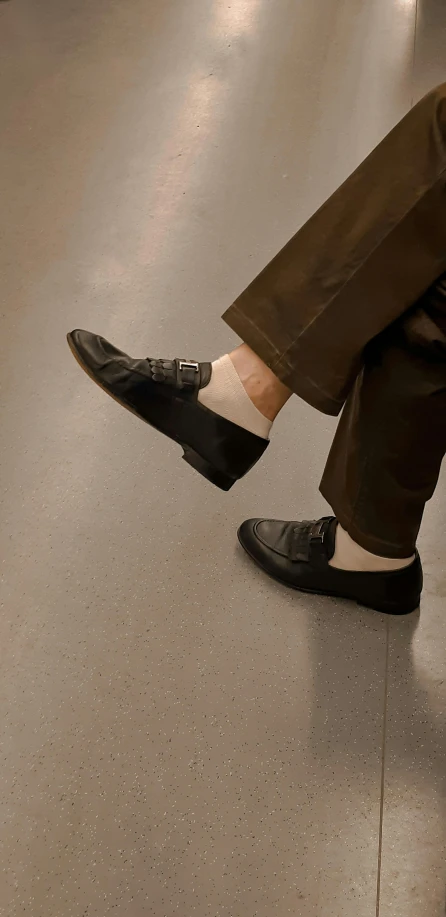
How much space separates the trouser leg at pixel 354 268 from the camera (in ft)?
2.42

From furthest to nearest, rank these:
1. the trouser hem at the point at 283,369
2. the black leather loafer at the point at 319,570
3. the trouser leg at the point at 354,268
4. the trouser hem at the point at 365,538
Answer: the black leather loafer at the point at 319,570 → the trouser hem at the point at 365,538 → the trouser hem at the point at 283,369 → the trouser leg at the point at 354,268

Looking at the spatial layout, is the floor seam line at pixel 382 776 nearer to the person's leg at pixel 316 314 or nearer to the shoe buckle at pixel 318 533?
the shoe buckle at pixel 318 533

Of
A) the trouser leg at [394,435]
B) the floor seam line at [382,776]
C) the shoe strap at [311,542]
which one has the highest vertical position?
the trouser leg at [394,435]

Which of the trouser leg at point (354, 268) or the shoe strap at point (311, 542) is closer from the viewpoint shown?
the trouser leg at point (354, 268)

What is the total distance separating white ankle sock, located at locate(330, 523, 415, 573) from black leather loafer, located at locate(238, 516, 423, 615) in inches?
0.4

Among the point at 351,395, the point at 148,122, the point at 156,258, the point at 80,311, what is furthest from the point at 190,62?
the point at 351,395

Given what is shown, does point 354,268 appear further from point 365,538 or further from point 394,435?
point 365,538

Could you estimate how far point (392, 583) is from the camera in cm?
106

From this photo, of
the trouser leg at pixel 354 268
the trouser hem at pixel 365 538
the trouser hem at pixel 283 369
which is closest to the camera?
the trouser leg at pixel 354 268

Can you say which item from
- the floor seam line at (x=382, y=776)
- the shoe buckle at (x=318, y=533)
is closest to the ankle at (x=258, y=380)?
the shoe buckle at (x=318, y=533)

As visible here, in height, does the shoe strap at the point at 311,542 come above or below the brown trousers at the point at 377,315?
below

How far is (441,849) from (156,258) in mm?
1214

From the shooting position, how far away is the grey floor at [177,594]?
937mm

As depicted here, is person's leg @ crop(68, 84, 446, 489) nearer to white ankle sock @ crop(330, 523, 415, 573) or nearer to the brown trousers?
the brown trousers
